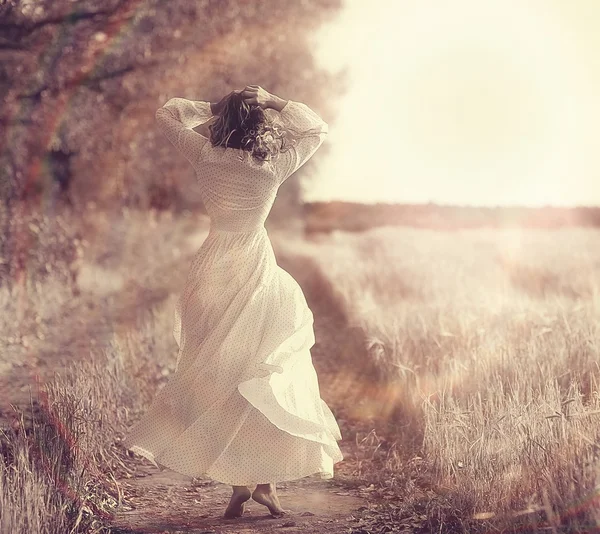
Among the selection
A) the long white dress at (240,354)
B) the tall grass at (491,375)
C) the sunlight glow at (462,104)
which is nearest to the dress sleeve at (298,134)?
the long white dress at (240,354)

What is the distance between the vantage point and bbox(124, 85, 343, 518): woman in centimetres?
416

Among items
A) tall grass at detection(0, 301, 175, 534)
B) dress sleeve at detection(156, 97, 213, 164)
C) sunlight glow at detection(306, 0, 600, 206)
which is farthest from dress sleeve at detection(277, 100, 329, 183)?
sunlight glow at detection(306, 0, 600, 206)

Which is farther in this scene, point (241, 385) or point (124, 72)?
point (124, 72)

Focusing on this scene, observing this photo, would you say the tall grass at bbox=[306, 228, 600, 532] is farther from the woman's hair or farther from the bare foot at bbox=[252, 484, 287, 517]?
the woman's hair

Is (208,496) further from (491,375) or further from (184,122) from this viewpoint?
(184,122)

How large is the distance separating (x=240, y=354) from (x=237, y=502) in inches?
28.6

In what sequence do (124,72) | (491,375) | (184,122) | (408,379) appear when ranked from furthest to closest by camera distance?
1. (124,72)
2. (408,379)
3. (491,375)
4. (184,122)

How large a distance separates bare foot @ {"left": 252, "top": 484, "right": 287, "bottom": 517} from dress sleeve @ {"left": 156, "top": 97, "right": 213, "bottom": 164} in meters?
1.69

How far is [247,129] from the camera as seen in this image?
4.29 metres

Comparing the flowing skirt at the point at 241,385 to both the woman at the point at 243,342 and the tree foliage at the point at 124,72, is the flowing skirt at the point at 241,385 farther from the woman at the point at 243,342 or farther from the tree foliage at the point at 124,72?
the tree foliage at the point at 124,72

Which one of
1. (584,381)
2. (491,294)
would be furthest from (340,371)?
(584,381)

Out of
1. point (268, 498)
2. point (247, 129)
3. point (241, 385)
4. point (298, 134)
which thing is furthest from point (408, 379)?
point (247, 129)

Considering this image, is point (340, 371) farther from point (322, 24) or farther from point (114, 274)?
point (322, 24)

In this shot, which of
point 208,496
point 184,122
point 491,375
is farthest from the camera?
point 491,375
